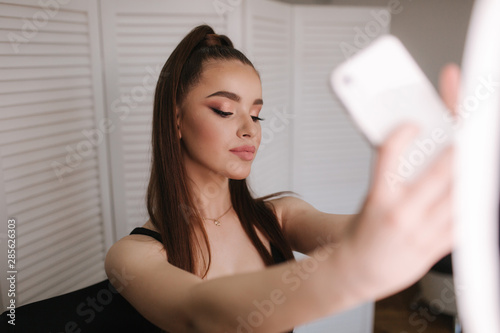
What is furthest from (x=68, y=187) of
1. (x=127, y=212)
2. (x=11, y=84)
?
(x=11, y=84)

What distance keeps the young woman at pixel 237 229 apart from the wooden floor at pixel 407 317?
1.56m

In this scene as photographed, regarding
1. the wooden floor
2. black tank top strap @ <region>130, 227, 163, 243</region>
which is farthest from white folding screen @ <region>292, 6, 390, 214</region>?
black tank top strap @ <region>130, 227, 163, 243</region>

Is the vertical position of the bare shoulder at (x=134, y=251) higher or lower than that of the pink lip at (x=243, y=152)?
lower

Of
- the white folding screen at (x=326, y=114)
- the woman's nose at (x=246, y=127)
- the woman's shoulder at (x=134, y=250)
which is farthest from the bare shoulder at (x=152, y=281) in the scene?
the white folding screen at (x=326, y=114)

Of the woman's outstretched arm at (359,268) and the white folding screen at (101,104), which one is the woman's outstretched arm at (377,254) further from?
the white folding screen at (101,104)

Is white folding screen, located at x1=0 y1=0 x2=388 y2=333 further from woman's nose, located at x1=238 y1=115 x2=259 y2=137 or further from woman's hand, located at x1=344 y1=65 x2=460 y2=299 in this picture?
woman's hand, located at x1=344 y1=65 x2=460 y2=299

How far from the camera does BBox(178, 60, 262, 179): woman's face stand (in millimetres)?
900

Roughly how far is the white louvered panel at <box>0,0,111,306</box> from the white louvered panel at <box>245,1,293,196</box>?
55 centimetres

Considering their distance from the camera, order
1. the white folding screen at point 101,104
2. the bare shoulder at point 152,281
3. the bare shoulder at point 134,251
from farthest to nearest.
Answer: the white folding screen at point 101,104
the bare shoulder at point 134,251
the bare shoulder at point 152,281

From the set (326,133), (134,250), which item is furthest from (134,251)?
(326,133)

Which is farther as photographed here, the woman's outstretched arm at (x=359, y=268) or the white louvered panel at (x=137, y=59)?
the white louvered panel at (x=137, y=59)

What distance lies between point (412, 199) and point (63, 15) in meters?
1.28

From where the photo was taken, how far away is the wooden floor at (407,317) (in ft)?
7.65

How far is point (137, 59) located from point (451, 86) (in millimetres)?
1247
